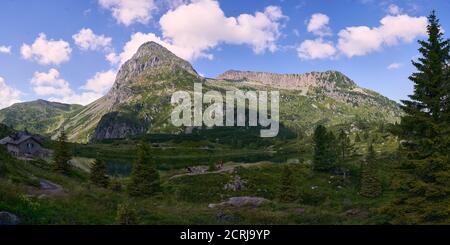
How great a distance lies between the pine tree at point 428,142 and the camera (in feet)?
83.7

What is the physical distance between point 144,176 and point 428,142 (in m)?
30.5

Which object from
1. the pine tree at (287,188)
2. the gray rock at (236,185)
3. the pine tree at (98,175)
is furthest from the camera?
the gray rock at (236,185)

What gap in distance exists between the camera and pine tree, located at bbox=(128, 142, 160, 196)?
43.9m

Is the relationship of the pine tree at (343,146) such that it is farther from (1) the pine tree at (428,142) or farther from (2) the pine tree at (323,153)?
(1) the pine tree at (428,142)

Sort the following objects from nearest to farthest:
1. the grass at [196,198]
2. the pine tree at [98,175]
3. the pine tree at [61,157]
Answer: the grass at [196,198] → the pine tree at [98,175] → the pine tree at [61,157]

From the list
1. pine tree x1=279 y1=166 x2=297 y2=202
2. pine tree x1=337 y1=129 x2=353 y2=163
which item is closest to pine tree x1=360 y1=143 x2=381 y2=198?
pine tree x1=279 y1=166 x2=297 y2=202

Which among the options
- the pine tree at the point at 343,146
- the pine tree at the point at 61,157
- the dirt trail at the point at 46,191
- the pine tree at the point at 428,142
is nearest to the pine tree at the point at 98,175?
the pine tree at the point at 61,157

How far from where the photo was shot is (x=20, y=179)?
27.3 metres

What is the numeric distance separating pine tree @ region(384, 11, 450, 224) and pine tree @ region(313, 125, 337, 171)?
58403mm

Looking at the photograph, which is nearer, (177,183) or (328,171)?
(177,183)

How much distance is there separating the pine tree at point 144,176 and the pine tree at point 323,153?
50034mm
